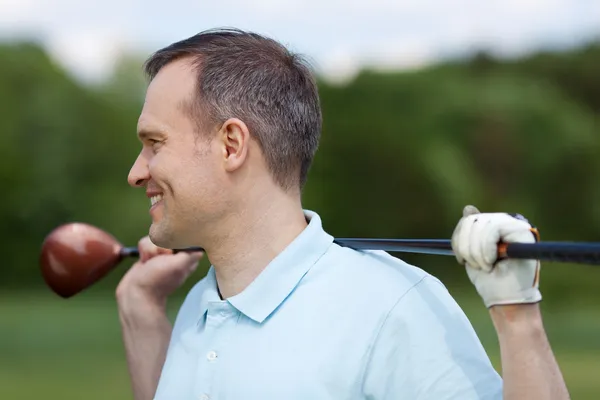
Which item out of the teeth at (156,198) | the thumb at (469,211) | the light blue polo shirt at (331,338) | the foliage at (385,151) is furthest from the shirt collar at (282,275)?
the foliage at (385,151)

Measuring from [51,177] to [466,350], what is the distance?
13.8 metres

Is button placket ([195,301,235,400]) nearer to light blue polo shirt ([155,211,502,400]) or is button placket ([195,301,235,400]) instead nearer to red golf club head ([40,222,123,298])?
light blue polo shirt ([155,211,502,400])

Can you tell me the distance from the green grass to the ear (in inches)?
260

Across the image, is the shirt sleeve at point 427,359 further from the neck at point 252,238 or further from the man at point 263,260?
the neck at point 252,238

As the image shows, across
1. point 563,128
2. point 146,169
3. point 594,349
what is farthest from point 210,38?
point 563,128

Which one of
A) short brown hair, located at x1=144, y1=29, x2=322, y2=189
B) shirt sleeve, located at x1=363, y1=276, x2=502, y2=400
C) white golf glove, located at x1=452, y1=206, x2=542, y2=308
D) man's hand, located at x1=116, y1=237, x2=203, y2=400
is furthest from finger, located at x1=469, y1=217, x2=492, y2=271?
man's hand, located at x1=116, y1=237, x2=203, y2=400

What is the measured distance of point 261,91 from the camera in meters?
1.93

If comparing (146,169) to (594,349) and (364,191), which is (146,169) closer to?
(594,349)

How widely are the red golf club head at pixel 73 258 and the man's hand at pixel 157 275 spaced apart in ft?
1.08

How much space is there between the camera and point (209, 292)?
199 cm

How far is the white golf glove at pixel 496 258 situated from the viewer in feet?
4.86

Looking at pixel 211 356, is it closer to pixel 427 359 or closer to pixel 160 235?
pixel 160 235

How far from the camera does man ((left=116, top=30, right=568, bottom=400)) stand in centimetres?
169

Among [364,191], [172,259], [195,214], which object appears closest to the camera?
[195,214]
